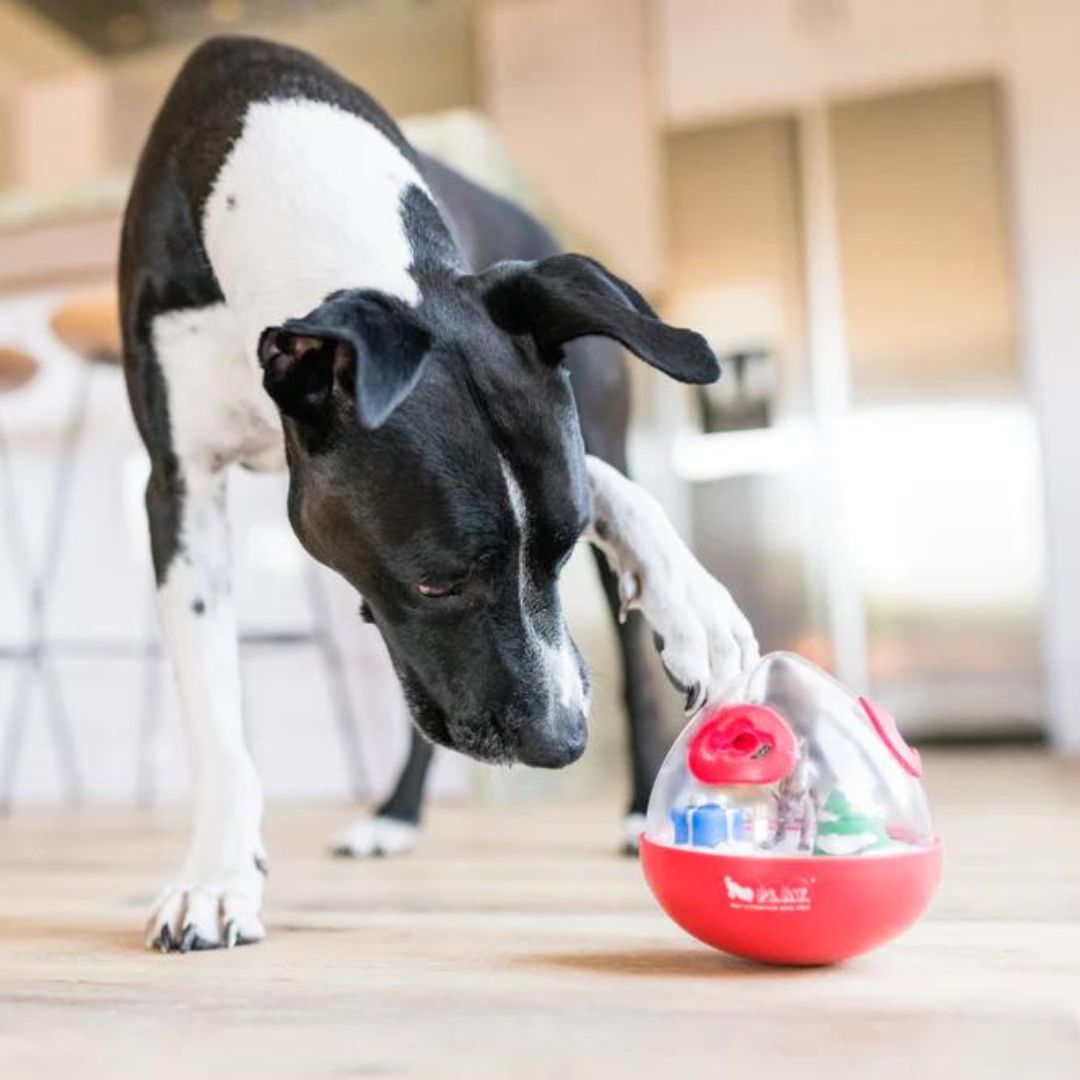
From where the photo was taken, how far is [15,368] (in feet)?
9.75

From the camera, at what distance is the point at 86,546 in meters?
3.29

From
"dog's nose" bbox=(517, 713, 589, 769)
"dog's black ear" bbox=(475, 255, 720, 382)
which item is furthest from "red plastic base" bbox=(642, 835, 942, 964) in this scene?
"dog's black ear" bbox=(475, 255, 720, 382)

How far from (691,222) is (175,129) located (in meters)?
3.62

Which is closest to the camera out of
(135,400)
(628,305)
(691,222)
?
(628,305)

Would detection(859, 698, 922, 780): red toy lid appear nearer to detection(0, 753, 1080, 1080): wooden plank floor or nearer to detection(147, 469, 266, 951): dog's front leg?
detection(0, 753, 1080, 1080): wooden plank floor

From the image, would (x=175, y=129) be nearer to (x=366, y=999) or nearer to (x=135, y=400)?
(x=135, y=400)

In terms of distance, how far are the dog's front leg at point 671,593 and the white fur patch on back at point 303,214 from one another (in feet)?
1.19

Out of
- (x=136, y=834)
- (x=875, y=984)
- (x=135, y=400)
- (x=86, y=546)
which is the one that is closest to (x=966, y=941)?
(x=875, y=984)

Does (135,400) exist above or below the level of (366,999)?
above

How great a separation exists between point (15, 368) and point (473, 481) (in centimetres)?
221

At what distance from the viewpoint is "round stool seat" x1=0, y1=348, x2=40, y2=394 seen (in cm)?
294

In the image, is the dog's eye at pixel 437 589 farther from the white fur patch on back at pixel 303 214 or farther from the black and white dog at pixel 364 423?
the white fur patch on back at pixel 303 214

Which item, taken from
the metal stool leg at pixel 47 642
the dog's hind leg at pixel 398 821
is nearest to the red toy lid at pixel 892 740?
the dog's hind leg at pixel 398 821

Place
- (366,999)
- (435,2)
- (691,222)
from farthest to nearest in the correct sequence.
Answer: (435,2) → (691,222) → (366,999)
